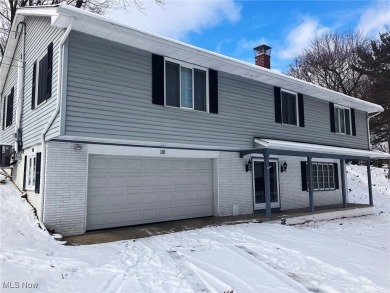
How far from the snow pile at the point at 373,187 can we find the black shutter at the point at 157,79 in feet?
44.1

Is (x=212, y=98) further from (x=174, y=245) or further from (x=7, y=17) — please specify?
(x=7, y=17)

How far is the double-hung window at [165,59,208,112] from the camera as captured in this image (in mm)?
9633

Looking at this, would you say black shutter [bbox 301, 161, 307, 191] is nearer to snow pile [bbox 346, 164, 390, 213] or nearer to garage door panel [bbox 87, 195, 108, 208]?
snow pile [bbox 346, 164, 390, 213]

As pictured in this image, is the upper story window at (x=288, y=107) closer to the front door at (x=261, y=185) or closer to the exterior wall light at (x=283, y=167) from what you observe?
the exterior wall light at (x=283, y=167)

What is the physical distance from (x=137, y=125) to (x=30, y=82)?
4372mm

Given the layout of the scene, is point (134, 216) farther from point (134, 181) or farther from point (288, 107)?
point (288, 107)

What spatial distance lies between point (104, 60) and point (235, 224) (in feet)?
19.9

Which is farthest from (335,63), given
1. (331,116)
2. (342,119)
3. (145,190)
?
(145,190)

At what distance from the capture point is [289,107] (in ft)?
44.8

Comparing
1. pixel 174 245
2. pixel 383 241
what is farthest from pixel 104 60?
pixel 383 241

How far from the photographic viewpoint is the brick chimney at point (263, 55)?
1523 cm

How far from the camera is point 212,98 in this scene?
1062cm

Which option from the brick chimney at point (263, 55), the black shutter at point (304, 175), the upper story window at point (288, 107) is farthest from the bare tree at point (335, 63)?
the upper story window at point (288, 107)

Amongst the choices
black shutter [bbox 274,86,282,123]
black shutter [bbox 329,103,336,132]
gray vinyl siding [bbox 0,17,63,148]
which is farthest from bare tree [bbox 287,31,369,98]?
gray vinyl siding [bbox 0,17,63,148]
